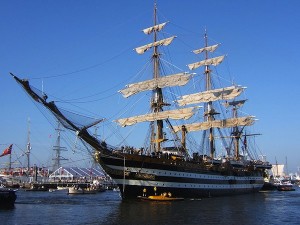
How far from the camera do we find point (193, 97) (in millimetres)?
90812

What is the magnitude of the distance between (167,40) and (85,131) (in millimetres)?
29569

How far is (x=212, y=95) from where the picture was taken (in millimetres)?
88062

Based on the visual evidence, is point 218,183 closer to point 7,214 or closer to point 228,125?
point 228,125

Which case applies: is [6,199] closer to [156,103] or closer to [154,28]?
[156,103]

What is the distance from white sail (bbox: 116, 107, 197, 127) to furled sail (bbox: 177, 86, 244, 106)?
20603 mm

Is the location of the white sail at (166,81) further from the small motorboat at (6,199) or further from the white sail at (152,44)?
the small motorboat at (6,199)

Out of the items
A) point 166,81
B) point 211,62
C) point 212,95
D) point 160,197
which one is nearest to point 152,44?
point 166,81

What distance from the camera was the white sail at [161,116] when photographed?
66231 millimetres

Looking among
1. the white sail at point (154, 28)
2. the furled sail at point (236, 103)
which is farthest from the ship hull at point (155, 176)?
the furled sail at point (236, 103)

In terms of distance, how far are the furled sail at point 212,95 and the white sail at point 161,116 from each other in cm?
2060

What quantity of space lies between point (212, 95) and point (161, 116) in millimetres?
25498

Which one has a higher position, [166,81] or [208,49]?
[208,49]

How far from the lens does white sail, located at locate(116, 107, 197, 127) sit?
66231 mm

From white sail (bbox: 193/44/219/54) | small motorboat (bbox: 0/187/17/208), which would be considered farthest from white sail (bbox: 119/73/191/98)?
white sail (bbox: 193/44/219/54)
